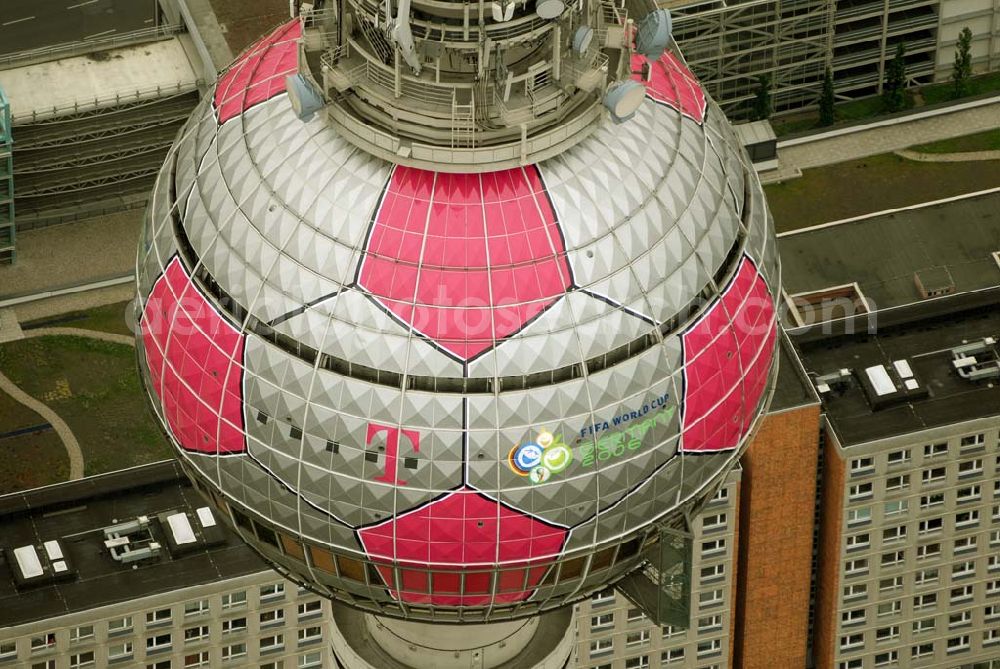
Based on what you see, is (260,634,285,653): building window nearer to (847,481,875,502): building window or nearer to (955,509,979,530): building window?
(847,481,875,502): building window

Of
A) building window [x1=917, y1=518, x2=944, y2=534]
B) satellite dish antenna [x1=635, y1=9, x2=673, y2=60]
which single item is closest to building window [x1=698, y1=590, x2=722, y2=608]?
building window [x1=917, y1=518, x2=944, y2=534]

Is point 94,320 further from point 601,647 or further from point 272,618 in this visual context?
point 601,647

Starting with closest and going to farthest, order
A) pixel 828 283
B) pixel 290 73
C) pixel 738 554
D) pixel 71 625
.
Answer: pixel 290 73
pixel 71 625
pixel 738 554
pixel 828 283

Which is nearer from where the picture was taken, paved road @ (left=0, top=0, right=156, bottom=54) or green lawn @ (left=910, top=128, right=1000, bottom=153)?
green lawn @ (left=910, top=128, right=1000, bottom=153)

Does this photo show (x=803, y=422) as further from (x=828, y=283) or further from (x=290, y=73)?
(x=290, y=73)

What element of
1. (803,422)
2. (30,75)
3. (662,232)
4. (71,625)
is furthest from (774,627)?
(662,232)

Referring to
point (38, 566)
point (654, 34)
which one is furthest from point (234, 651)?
point (654, 34)
